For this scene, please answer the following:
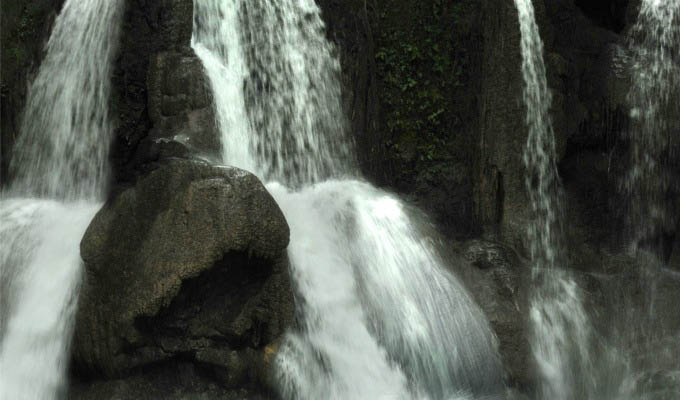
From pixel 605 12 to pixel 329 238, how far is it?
5.03 meters

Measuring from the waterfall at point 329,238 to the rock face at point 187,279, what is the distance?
0.39 metres

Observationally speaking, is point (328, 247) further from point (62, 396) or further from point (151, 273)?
point (62, 396)

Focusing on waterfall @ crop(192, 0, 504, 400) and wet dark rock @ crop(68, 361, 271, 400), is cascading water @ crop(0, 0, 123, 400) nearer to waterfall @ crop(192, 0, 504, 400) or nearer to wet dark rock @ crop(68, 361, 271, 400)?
wet dark rock @ crop(68, 361, 271, 400)

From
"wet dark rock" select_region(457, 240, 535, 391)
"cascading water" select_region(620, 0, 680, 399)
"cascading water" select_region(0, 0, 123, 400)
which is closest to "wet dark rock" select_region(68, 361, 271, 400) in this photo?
"cascading water" select_region(0, 0, 123, 400)

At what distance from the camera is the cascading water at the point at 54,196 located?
243 inches

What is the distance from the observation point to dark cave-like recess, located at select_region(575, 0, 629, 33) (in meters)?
9.98

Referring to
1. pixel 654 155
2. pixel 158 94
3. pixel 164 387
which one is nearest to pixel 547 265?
pixel 654 155

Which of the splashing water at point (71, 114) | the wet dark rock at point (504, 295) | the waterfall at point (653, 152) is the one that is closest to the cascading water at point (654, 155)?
the waterfall at point (653, 152)

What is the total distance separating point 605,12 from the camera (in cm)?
1009

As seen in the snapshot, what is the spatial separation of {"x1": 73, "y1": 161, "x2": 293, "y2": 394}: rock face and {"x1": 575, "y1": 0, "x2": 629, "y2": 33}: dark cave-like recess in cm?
563

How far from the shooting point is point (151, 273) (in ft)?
19.3

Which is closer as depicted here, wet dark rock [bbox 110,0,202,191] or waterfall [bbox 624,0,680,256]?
wet dark rock [bbox 110,0,202,191]

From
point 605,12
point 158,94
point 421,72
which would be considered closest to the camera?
point 158,94

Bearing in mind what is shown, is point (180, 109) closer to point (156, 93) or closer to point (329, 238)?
point (156, 93)
